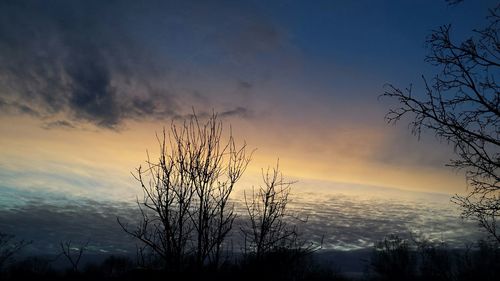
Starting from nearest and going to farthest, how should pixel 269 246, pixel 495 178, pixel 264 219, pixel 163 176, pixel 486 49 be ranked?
1. pixel 486 49
2. pixel 495 178
3. pixel 163 176
4. pixel 269 246
5. pixel 264 219

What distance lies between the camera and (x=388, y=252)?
8281cm

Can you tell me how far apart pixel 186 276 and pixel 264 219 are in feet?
16.9

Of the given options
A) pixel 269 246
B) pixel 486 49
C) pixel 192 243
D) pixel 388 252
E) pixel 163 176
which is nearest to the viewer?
pixel 486 49

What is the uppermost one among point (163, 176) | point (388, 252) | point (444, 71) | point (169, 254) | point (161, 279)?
point (444, 71)

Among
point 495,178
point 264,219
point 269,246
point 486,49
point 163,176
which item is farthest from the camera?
point 264,219

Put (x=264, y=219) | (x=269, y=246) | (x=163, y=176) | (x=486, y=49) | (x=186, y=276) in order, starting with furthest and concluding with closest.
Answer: (x=264, y=219)
(x=269, y=246)
(x=163, y=176)
(x=186, y=276)
(x=486, y=49)

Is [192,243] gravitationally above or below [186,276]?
above

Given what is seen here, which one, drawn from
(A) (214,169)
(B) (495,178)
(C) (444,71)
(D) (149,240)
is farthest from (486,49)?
(D) (149,240)

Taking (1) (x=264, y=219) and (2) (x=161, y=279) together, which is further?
(1) (x=264, y=219)

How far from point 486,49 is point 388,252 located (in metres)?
86.7

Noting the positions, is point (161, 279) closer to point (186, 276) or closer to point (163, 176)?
point (186, 276)

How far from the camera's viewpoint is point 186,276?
639cm

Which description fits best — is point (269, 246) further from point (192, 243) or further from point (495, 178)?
point (495, 178)

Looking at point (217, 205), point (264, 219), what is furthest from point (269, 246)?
point (217, 205)
